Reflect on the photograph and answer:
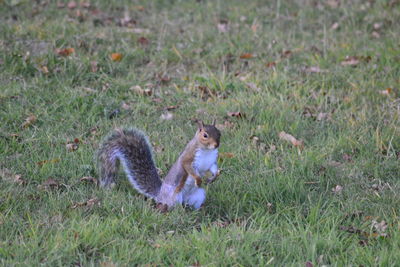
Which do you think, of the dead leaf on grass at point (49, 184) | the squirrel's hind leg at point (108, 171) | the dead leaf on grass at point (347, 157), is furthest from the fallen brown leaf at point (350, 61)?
the dead leaf on grass at point (49, 184)

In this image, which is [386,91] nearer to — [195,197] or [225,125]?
[225,125]

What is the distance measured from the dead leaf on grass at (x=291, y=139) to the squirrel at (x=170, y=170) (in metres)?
0.96

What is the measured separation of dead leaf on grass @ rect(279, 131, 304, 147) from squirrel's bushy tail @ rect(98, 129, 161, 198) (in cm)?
116

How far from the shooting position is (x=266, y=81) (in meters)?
5.48

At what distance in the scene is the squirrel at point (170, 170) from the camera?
11.6ft

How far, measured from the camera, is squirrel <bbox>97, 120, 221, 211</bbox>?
11.6ft

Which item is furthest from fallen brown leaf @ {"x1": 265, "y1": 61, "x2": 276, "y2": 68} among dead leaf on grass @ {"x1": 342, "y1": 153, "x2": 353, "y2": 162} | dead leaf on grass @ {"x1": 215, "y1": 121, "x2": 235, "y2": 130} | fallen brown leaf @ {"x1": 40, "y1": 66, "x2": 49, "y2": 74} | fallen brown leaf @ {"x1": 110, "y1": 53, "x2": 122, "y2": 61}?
fallen brown leaf @ {"x1": 40, "y1": 66, "x2": 49, "y2": 74}

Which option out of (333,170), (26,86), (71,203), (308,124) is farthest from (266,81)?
(71,203)

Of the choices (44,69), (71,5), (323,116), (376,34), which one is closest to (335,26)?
(376,34)

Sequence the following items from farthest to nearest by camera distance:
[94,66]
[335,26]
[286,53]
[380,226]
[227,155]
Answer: [335,26] < [286,53] < [94,66] < [227,155] < [380,226]

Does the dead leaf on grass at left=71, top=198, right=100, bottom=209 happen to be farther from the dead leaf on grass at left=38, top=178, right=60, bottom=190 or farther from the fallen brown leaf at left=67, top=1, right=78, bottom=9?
the fallen brown leaf at left=67, top=1, right=78, bottom=9

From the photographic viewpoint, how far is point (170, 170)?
12.3 ft

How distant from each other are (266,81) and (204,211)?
6.96ft

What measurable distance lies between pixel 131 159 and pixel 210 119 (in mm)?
1299
